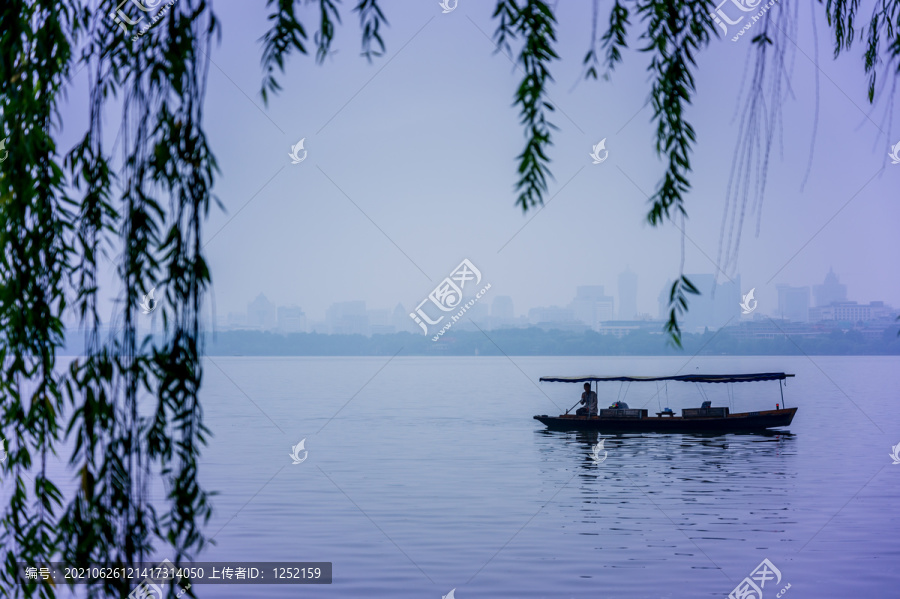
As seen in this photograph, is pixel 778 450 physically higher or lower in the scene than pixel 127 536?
lower

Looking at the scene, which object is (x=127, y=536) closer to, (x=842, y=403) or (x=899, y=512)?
(x=899, y=512)

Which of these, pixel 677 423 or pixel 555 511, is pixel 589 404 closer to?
pixel 677 423

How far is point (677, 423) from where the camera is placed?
30562 mm

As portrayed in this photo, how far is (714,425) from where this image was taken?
3030cm

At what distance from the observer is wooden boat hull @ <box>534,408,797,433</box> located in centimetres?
3023

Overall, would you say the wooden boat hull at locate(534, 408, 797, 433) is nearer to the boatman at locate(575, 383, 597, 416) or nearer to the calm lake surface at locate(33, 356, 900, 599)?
the boatman at locate(575, 383, 597, 416)

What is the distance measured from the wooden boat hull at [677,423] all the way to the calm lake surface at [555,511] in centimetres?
70

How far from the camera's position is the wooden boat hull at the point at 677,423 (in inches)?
1190

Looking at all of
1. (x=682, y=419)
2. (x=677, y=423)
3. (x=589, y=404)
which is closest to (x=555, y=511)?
(x=589, y=404)

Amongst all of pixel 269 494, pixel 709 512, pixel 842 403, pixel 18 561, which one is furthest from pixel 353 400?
pixel 18 561

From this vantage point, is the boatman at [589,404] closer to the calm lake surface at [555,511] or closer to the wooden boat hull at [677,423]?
the wooden boat hull at [677,423]

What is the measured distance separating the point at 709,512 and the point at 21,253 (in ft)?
54.6

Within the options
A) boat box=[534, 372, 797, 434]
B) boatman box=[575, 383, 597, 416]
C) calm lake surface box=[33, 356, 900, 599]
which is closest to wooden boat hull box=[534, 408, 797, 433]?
boat box=[534, 372, 797, 434]

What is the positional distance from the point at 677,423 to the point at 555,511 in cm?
1364
